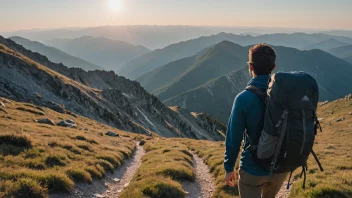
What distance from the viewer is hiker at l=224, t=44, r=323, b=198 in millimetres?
6234

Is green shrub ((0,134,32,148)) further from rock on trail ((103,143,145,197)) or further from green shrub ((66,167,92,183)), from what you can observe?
rock on trail ((103,143,145,197))

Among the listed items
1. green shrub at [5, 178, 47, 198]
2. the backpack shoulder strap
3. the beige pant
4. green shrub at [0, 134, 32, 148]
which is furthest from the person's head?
green shrub at [0, 134, 32, 148]

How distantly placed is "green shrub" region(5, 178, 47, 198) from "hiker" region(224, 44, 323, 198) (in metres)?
7.20

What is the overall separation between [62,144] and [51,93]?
56.3m

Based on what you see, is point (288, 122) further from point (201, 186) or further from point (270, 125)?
point (201, 186)

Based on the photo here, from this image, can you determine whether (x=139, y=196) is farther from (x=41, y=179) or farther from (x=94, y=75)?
(x=94, y=75)

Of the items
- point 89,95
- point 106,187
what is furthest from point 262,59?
point 89,95

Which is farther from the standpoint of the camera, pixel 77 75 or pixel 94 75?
pixel 94 75

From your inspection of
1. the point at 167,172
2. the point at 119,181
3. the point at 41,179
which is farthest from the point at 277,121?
the point at 119,181

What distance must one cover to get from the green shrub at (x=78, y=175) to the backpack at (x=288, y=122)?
10.7 m

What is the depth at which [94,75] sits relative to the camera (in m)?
142

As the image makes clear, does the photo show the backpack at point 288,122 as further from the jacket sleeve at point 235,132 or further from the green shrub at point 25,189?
the green shrub at point 25,189

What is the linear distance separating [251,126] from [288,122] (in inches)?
37.0

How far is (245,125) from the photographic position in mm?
6957
